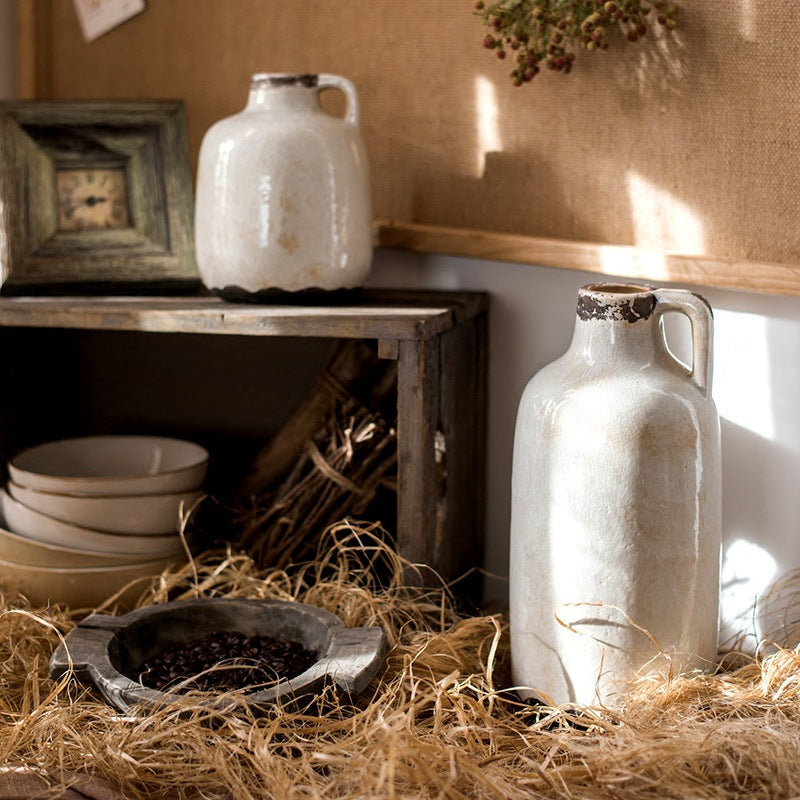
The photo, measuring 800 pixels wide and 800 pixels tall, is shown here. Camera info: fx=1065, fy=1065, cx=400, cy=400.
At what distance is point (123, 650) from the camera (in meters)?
1.23

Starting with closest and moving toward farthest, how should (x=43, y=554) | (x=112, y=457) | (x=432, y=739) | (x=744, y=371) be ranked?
(x=432, y=739) < (x=744, y=371) < (x=43, y=554) < (x=112, y=457)

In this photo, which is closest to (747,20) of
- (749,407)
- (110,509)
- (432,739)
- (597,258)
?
(597,258)

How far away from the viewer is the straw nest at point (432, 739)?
0.98 meters

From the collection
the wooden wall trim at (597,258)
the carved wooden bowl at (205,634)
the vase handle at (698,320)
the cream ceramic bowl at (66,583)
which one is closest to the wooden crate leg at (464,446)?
the wooden wall trim at (597,258)

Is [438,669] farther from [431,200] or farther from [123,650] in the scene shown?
[431,200]

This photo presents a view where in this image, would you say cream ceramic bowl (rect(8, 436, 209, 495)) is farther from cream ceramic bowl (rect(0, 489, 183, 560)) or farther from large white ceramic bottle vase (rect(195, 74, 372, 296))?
large white ceramic bottle vase (rect(195, 74, 372, 296))

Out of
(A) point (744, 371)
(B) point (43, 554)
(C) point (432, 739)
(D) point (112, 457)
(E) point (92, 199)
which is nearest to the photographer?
(C) point (432, 739)

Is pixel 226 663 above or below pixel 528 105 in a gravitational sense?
below

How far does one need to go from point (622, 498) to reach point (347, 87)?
69 cm

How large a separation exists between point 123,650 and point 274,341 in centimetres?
65

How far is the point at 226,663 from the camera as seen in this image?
3.97 ft

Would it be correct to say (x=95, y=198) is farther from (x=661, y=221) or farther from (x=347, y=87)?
(x=661, y=221)

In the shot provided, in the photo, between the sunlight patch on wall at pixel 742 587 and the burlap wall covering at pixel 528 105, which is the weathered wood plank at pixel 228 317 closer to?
the burlap wall covering at pixel 528 105

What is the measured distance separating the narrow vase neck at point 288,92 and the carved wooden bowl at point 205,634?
64 cm
